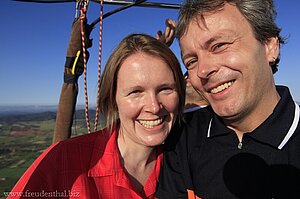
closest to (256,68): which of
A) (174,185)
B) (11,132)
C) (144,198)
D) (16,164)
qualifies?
(174,185)

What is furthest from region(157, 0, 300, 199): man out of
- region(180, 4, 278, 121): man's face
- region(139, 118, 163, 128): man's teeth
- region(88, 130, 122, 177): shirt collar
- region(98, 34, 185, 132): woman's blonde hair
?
region(88, 130, 122, 177): shirt collar

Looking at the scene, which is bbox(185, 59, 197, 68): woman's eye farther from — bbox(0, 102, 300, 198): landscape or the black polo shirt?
bbox(0, 102, 300, 198): landscape

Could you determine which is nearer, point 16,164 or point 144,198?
point 144,198

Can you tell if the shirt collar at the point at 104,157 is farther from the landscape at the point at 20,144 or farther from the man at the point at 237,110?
the landscape at the point at 20,144

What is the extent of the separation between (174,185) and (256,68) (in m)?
1.04

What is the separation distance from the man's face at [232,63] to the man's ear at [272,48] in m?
0.03

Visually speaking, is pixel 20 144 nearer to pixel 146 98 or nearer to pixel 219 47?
pixel 146 98

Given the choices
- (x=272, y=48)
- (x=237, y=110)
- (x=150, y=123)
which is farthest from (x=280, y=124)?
(x=150, y=123)

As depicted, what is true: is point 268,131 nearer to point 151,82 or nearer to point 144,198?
point 151,82

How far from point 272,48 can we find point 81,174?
169 cm

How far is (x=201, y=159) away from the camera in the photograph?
204cm

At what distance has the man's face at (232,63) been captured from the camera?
1.89m

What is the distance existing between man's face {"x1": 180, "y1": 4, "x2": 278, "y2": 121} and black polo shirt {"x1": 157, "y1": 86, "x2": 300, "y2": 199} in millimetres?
164

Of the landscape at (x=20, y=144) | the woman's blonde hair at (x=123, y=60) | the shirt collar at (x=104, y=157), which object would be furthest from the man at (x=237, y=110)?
the landscape at (x=20, y=144)
